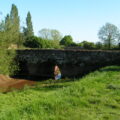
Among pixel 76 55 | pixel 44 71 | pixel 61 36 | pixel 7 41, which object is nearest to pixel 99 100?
pixel 7 41

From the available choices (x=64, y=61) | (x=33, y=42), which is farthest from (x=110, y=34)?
(x=64, y=61)

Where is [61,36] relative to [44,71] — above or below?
above

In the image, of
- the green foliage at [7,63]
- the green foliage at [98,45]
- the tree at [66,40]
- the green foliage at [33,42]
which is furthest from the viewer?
the tree at [66,40]

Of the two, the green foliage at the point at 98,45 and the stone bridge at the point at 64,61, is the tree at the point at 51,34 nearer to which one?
the green foliage at the point at 98,45

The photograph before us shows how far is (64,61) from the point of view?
31625 millimetres

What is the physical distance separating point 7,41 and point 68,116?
20.5 meters

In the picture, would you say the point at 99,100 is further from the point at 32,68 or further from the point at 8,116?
the point at 32,68

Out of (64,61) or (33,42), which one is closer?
(64,61)

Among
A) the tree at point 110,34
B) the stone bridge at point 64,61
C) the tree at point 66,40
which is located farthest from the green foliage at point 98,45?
the stone bridge at point 64,61

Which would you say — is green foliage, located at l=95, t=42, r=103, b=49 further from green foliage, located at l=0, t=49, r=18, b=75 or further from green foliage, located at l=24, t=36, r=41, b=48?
green foliage, located at l=0, t=49, r=18, b=75

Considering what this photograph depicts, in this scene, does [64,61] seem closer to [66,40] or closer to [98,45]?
[98,45]

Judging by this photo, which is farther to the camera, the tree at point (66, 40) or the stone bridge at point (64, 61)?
the tree at point (66, 40)

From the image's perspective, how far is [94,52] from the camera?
29.9m

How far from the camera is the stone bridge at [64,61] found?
96.7 ft
